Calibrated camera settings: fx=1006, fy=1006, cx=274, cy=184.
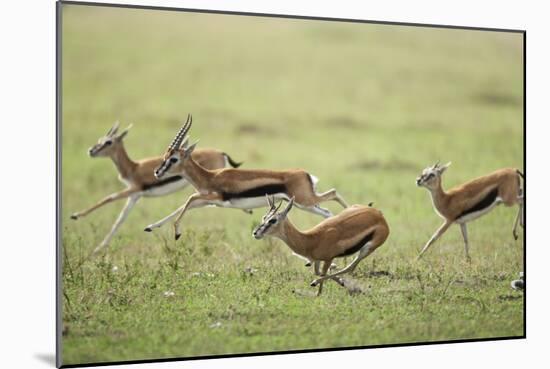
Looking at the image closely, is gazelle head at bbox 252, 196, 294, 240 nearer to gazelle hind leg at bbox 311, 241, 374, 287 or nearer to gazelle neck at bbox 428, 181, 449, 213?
gazelle hind leg at bbox 311, 241, 374, 287

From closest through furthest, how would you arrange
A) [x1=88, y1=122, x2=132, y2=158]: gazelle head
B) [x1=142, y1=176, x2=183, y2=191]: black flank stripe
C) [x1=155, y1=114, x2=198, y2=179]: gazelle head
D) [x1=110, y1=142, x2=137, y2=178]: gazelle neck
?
[x1=155, y1=114, x2=198, y2=179]: gazelle head
[x1=142, y1=176, x2=183, y2=191]: black flank stripe
[x1=88, y1=122, x2=132, y2=158]: gazelle head
[x1=110, y1=142, x2=137, y2=178]: gazelle neck

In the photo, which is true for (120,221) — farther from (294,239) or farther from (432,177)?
(432,177)

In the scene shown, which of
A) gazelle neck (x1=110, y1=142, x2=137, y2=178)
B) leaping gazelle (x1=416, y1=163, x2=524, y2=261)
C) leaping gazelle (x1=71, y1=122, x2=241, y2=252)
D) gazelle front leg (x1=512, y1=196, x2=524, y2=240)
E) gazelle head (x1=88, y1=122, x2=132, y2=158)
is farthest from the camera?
gazelle front leg (x1=512, y1=196, x2=524, y2=240)

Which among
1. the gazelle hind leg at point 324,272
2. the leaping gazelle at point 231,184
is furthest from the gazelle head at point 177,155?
the gazelle hind leg at point 324,272

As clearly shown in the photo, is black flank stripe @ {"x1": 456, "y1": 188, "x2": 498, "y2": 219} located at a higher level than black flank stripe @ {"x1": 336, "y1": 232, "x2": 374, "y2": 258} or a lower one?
higher

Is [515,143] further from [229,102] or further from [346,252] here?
[229,102]

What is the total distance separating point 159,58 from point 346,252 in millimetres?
6466

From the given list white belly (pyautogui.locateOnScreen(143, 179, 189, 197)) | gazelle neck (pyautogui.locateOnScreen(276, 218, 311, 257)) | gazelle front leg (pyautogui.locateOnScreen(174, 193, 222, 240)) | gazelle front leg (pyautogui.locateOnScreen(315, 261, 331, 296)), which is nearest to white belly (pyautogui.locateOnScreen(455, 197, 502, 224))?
gazelle front leg (pyautogui.locateOnScreen(315, 261, 331, 296))

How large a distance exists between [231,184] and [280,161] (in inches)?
191

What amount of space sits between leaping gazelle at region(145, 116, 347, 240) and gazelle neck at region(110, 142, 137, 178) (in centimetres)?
72

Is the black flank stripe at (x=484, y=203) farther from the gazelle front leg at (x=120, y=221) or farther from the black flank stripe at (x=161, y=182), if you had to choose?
the gazelle front leg at (x=120, y=221)

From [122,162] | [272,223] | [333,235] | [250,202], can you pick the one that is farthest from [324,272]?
[122,162]

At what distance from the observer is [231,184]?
827cm

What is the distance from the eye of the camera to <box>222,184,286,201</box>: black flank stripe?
8.27m
